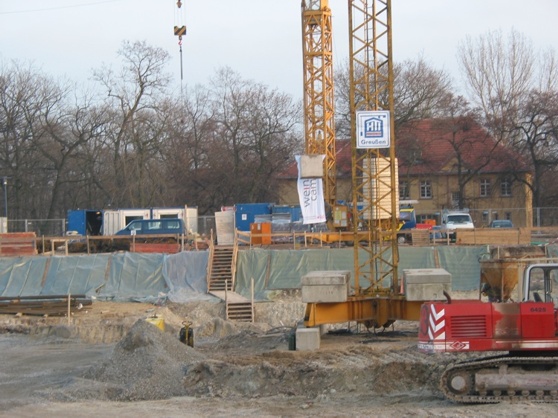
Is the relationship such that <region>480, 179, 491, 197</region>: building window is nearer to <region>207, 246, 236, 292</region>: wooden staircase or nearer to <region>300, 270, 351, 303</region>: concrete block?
<region>207, 246, 236, 292</region>: wooden staircase

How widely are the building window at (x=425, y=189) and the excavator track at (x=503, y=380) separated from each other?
49.4m

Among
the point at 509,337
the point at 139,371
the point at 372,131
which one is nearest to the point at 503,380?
the point at 509,337

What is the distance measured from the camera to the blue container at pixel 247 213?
49.2 m

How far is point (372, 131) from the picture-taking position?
20094mm

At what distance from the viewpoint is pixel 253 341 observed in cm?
2062

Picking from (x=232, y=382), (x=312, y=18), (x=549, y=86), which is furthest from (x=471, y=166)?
(x=232, y=382)

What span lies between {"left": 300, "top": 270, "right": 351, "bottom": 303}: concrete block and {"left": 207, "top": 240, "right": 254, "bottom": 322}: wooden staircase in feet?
34.1

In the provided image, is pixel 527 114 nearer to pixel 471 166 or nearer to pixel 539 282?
pixel 471 166

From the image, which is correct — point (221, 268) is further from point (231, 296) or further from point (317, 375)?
Result: point (317, 375)

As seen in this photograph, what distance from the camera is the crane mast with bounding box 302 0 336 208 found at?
4197 centimetres

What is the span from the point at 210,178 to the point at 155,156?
17.2ft

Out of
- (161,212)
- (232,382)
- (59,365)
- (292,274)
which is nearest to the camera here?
(232,382)

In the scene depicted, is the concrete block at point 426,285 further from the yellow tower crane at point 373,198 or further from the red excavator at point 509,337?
the red excavator at point 509,337

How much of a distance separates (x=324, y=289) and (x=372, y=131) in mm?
4193
